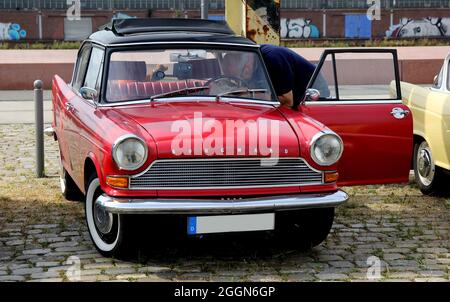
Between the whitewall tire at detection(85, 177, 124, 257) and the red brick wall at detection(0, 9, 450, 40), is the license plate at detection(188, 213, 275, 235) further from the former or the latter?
the red brick wall at detection(0, 9, 450, 40)

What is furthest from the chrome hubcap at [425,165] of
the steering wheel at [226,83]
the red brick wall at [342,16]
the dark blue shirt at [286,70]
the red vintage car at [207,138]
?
the red brick wall at [342,16]

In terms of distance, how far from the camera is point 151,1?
155 ft

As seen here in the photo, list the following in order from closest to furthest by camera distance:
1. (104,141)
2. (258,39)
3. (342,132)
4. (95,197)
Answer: (104,141) → (95,197) → (342,132) → (258,39)

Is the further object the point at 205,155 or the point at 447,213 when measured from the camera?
the point at 447,213

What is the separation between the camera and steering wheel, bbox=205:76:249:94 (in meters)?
7.21

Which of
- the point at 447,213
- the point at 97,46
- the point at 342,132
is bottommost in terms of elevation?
the point at 447,213

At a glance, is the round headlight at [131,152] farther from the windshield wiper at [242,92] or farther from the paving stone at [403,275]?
the paving stone at [403,275]

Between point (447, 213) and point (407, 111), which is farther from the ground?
point (407, 111)

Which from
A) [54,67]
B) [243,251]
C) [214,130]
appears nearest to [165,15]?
[54,67]

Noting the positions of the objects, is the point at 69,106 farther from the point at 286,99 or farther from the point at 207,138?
the point at 207,138
